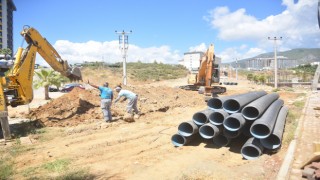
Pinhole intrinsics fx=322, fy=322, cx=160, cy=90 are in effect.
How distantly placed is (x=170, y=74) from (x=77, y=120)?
53.3 m

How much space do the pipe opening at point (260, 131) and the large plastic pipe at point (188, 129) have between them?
1519 mm

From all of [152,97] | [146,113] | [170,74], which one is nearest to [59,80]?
[152,97]

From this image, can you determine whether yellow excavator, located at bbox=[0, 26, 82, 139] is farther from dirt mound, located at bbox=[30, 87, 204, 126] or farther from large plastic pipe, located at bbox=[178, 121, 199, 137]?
large plastic pipe, located at bbox=[178, 121, 199, 137]

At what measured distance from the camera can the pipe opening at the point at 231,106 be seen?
822 centimetres

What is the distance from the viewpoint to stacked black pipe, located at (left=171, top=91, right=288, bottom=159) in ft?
24.3

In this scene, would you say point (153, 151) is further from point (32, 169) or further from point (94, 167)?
point (32, 169)

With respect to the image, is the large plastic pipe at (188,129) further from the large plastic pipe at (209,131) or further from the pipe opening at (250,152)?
the pipe opening at (250,152)

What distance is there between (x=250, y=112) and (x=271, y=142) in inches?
33.9

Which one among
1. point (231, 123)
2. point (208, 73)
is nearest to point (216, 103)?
point (231, 123)

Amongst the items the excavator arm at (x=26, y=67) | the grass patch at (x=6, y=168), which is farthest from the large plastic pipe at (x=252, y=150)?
the excavator arm at (x=26, y=67)

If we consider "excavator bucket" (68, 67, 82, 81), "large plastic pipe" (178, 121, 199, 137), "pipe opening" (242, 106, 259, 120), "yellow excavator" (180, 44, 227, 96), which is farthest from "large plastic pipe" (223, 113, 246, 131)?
"yellow excavator" (180, 44, 227, 96)

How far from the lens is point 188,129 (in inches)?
333

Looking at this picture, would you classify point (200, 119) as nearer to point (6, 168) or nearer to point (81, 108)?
point (6, 168)

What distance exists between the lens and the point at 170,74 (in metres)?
65.6
